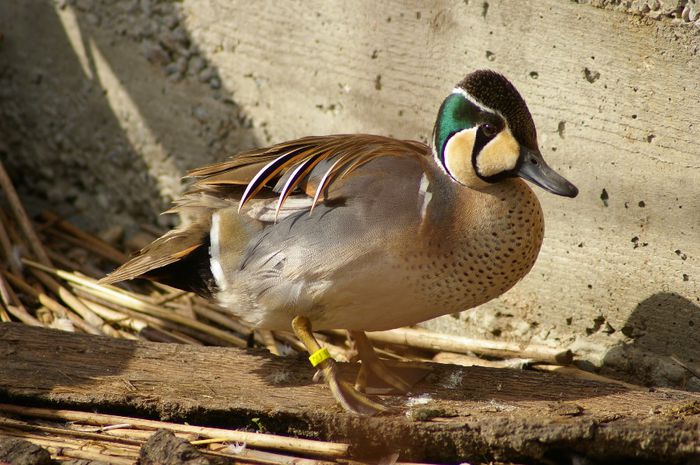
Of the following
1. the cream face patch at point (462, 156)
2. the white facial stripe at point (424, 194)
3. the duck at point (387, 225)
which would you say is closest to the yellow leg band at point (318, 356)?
the duck at point (387, 225)

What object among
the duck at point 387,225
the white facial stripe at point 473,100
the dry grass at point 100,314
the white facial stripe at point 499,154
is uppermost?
the white facial stripe at point 473,100

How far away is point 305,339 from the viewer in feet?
9.93

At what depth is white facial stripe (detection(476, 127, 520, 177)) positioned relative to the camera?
2.84m

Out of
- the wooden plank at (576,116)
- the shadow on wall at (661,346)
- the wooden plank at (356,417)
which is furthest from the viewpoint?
the shadow on wall at (661,346)

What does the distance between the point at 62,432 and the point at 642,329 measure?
2.03 metres

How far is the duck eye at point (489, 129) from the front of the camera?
2843mm

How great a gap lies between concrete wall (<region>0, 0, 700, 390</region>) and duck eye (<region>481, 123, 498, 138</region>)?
61 cm

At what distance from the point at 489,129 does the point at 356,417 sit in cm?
97

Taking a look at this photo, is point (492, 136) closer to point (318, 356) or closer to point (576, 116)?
point (576, 116)

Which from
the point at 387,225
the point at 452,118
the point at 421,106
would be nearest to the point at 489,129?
the point at 452,118

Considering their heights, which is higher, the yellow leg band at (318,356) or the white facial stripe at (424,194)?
the white facial stripe at (424,194)

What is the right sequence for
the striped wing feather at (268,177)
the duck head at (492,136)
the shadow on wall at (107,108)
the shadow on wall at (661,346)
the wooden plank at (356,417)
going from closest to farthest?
1. the wooden plank at (356,417)
2. the duck head at (492,136)
3. the striped wing feather at (268,177)
4. the shadow on wall at (661,346)
5. the shadow on wall at (107,108)

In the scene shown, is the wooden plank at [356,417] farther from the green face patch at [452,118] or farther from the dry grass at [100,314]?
the green face patch at [452,118]

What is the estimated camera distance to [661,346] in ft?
11.0
